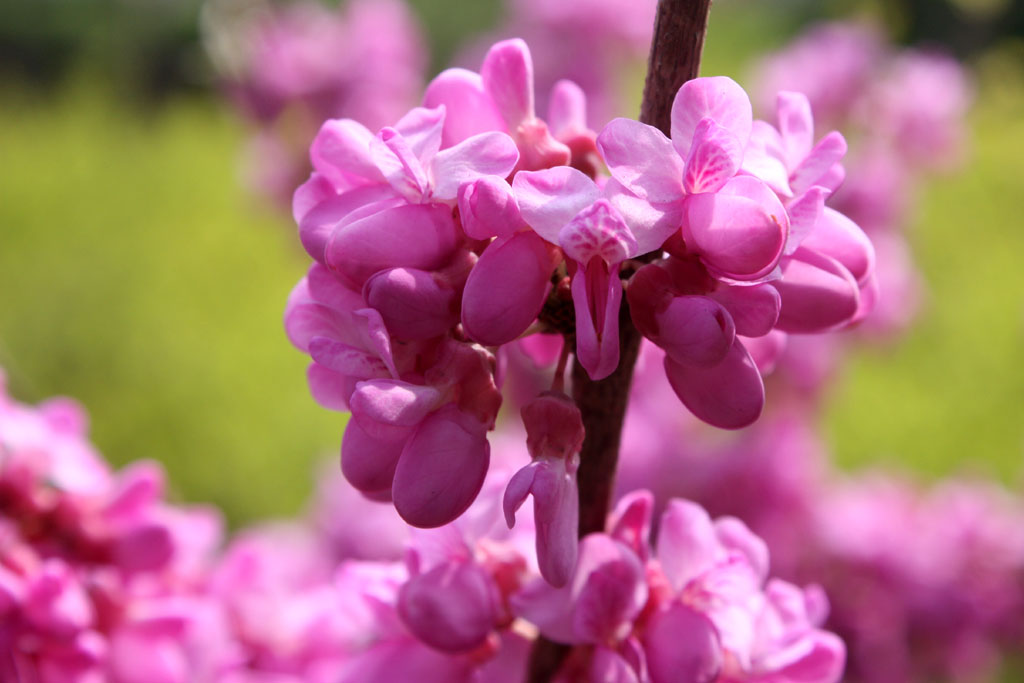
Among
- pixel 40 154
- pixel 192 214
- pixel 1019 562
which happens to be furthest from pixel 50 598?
pixel 40 154

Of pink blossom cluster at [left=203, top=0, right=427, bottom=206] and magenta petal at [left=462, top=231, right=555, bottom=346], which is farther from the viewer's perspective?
pink blossom cluster at [left=203, top=0, right=427, bottom=206]

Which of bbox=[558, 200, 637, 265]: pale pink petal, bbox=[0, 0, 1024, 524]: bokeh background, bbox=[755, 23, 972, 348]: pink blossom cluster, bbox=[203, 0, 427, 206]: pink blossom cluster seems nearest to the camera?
bbox=[558, 200, 637, 265]: pale pink petal

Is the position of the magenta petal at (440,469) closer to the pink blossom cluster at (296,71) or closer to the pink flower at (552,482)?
the pink flower at (552,482)

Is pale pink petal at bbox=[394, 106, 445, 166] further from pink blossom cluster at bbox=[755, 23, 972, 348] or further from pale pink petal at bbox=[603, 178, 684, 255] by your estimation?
pink blossom cluster at bbox=[755, 23, 972, 348]

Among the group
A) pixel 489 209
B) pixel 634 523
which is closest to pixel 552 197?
pixel 489 209

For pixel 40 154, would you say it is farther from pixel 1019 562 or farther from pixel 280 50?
pixel 1019 562

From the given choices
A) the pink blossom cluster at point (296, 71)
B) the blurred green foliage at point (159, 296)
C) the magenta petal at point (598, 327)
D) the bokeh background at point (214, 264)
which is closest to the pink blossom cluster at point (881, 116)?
the bokeh background at point (214, 264)

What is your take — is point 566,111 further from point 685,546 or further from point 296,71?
point 296,71

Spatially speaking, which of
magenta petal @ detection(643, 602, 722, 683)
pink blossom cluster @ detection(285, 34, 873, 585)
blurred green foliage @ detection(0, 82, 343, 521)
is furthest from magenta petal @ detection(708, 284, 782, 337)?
blurred green foliage @ detection(0, 82, 343, 521)
